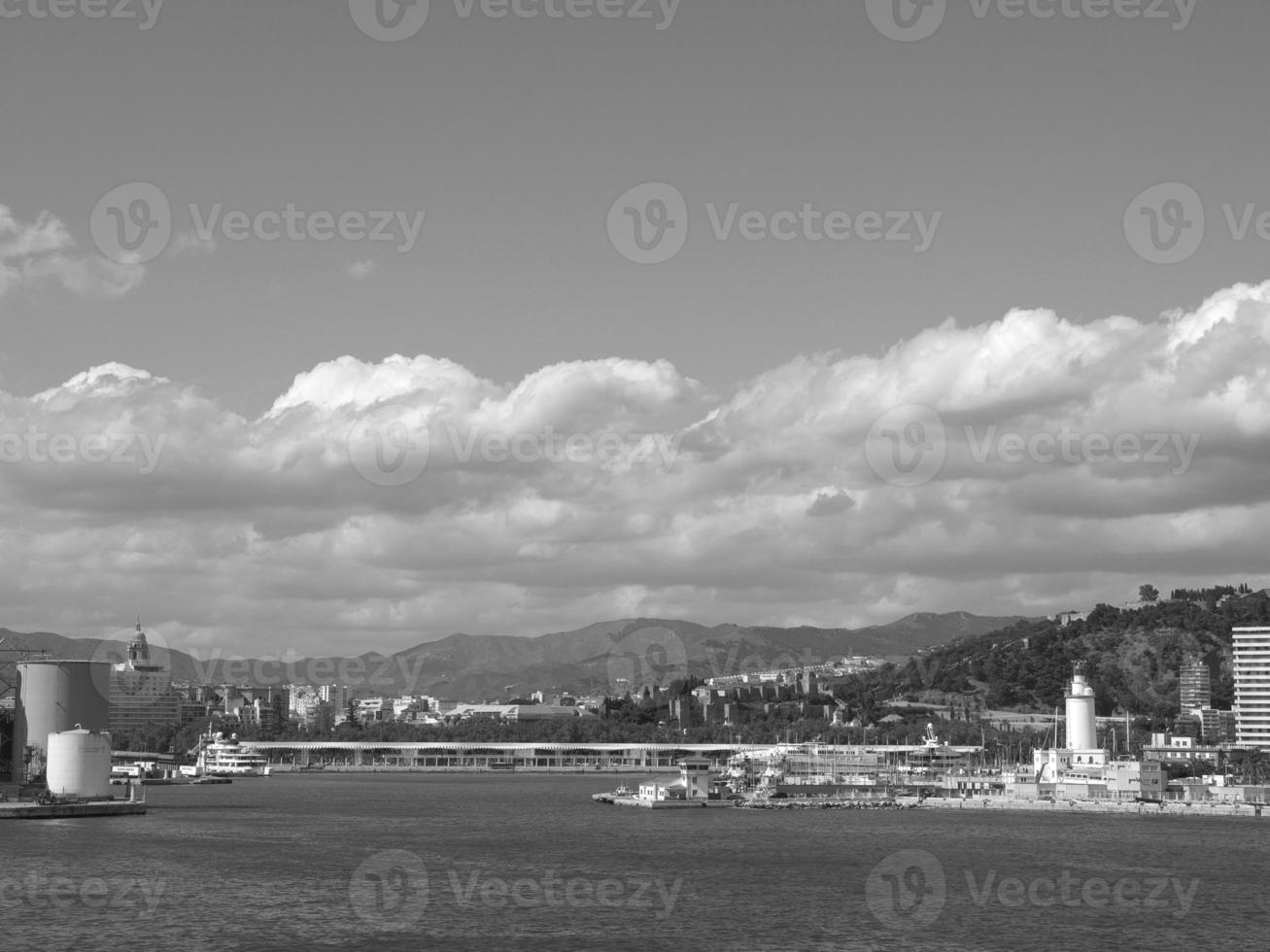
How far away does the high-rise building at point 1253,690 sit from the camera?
164 metres

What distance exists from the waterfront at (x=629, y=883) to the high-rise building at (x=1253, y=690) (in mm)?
82636

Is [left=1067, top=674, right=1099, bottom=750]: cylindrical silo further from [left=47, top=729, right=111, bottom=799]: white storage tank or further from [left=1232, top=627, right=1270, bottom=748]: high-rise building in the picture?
[left=47, top=729, right=111, bottom=799]: white storage tank

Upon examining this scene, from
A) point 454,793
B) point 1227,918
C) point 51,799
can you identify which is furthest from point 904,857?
point 454,793

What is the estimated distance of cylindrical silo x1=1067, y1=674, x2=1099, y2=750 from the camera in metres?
109

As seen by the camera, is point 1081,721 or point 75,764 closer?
point 75,764

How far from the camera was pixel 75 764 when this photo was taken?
82375 millimetres

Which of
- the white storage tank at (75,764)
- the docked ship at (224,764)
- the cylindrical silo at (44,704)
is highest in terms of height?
the cylindrical silo at (44,704)

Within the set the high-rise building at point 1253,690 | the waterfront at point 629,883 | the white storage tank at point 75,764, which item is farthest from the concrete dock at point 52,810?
the high-rise building at point 1253,690

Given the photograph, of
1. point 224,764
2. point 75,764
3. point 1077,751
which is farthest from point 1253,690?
point 75,764

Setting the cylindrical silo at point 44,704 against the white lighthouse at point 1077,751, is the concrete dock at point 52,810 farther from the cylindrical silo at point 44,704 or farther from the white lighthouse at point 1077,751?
the white lighthouse at point 1077,751

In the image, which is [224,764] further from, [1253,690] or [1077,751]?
[1253,690]

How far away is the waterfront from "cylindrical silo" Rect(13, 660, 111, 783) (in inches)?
389

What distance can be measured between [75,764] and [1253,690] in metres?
131

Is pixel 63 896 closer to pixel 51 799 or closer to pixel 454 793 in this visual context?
pixel 51 799
